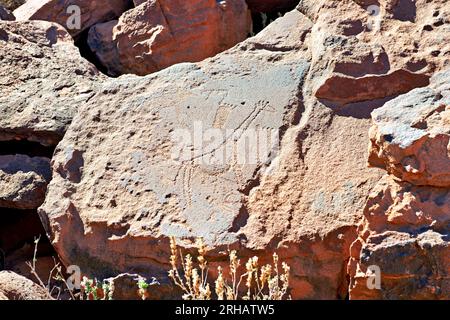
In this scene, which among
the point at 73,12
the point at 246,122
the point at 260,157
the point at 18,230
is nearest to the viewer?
the point at 260,157

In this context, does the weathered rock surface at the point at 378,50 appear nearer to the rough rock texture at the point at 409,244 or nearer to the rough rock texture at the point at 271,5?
the rough rock texture at the point at 409,244

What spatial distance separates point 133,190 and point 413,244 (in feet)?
4.83

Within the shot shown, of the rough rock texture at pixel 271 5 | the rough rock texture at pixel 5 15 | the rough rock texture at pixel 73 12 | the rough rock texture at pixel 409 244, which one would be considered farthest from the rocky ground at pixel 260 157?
the rough rock texture at pixel 271 5

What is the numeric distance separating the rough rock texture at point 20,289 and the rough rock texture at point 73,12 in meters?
2.61

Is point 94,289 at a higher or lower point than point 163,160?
lower

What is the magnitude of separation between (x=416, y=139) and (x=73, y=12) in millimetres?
3292

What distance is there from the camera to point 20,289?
3.98m

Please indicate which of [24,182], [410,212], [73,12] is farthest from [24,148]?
[410,212]

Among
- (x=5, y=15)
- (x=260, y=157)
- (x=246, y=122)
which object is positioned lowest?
(x=260, y=157)

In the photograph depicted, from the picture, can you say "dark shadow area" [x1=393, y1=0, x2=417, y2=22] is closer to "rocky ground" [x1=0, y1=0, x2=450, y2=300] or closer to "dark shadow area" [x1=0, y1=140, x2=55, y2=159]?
"rocky ground" [x1=0, y1=0, x2=450, y2=300]

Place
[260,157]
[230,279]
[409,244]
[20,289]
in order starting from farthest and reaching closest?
[260,157] < [230,279] < [20,289] < [409,244]

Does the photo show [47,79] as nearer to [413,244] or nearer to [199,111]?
[199,111]

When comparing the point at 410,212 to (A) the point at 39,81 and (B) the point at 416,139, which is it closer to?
(B) the point at 416,139

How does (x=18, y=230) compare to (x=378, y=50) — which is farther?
Answer: (x=18, y=230)
